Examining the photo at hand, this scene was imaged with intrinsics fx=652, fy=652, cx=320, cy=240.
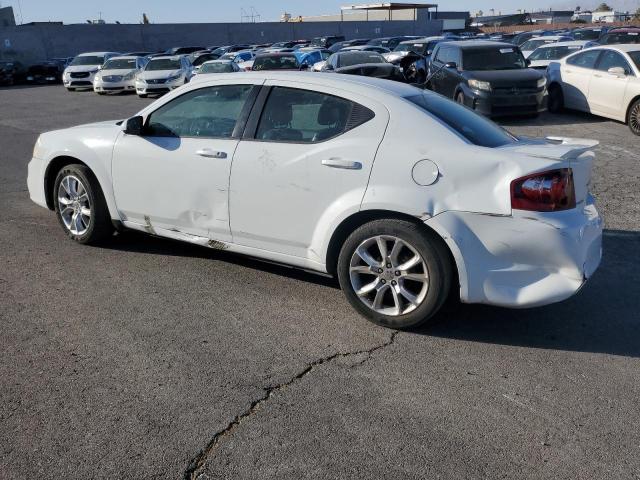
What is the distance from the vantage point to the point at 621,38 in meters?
22.4

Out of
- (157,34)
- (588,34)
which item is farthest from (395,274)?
(157,34)

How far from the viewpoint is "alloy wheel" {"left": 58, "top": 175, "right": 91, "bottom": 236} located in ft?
19.1

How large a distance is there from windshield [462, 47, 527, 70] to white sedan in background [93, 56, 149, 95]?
15.3m

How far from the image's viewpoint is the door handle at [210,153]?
189 inches

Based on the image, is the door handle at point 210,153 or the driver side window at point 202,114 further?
the driver side window at point 202,114

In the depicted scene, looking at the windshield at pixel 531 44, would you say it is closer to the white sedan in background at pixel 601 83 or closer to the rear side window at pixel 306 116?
the white sedan in background at pixel 601 83

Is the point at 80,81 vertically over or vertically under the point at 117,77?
under

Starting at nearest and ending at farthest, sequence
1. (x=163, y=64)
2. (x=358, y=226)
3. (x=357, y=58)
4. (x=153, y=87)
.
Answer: (x=358, y=226)
(x=357, y=58)
(x=153, y=87)
(x=163, y=64)

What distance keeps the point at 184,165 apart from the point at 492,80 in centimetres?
962

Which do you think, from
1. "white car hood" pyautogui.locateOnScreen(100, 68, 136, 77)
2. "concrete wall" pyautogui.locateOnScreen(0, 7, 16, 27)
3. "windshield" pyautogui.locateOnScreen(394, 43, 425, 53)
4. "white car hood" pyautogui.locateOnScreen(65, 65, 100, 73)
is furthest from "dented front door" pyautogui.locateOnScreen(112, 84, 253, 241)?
"concrete wall" pyautogui.locateOnScreen(0, 7, 16, 27)

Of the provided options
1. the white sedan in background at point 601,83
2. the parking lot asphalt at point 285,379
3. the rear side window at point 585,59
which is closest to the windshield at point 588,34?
the white sedan in background at point 601,83

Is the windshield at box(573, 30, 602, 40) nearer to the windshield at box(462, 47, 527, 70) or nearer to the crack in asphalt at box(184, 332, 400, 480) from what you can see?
the windshield at box(462, 47, 527, 70)

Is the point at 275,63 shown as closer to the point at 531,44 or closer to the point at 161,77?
the point at 161,77

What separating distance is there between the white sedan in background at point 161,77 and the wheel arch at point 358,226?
771 inches
